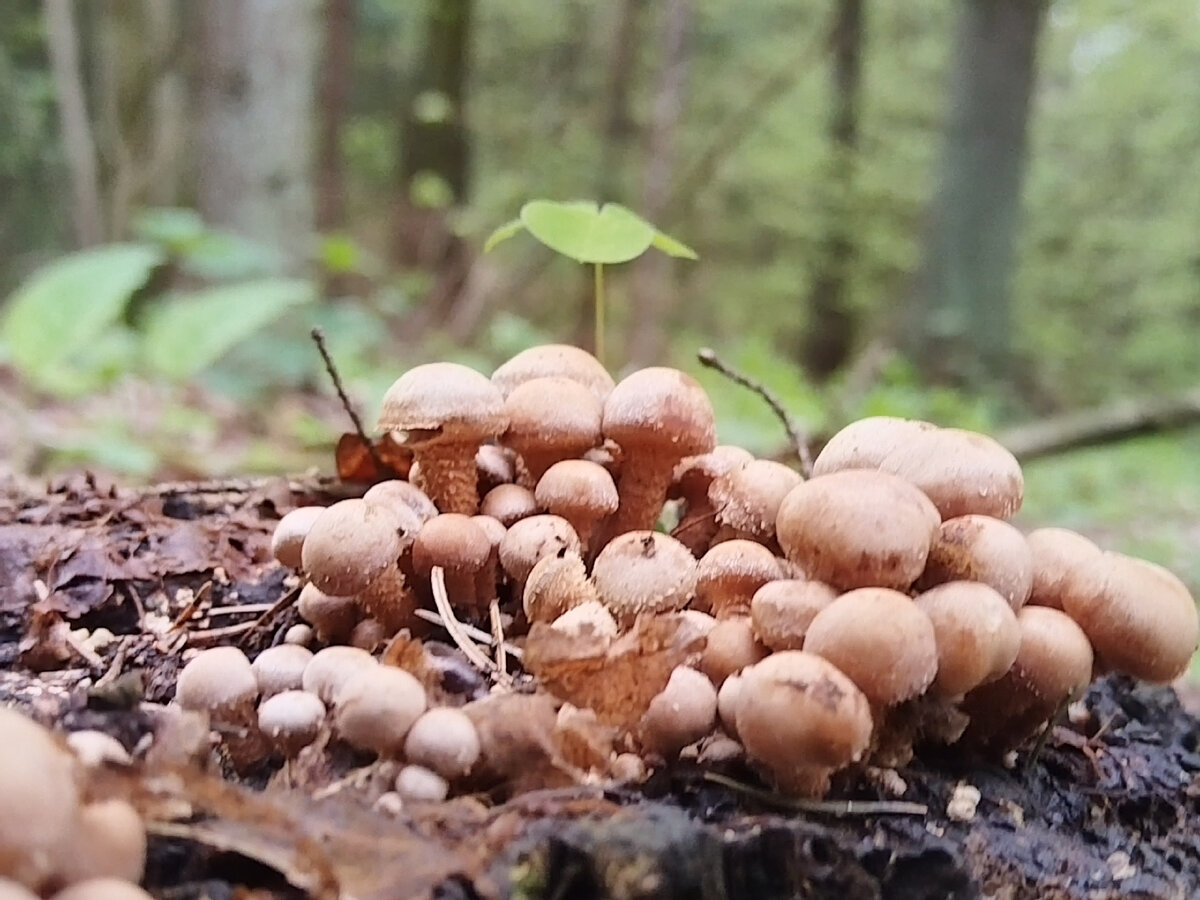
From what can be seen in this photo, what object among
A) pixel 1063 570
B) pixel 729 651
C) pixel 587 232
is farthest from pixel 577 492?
pixel 587 232

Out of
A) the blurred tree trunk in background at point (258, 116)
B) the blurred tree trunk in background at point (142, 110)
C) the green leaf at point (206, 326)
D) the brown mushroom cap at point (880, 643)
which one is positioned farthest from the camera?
the blurred tree trunk in background at point (142, 110)

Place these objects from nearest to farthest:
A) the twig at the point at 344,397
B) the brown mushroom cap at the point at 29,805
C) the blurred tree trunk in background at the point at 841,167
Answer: the brown mushroom cap at the point at 29,805 → the twig at the point at 344,397 → the blurred tree trunk in background at the point at 841,167

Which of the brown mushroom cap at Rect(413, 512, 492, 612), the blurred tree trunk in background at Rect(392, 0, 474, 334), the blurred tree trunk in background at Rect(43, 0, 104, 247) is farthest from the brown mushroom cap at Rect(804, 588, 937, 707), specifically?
the blurred tree trunk in background at Rect(392, 0, 474, 334)

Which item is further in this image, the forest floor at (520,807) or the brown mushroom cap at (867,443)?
the brown mushroom cap at (867,443)

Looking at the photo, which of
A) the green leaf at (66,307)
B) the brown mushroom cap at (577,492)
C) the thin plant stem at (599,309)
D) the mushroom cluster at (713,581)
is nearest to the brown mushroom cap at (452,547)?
the mushroom cluster at (713,581)

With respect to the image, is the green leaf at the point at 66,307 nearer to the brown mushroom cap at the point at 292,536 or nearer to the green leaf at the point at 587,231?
the green leaf at the point at 587,231

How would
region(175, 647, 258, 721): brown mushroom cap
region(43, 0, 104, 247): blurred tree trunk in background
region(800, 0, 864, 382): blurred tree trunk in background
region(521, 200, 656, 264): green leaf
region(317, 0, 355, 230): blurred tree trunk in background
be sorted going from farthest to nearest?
region(800, 0, 864, 382): blurred tree trunk in background, region(317, 0, 355, 230): blurred tree trunk in background, region(43, 0, 104, 247): blurred tree trunk in background, region(521, 200, 656, 264): green leaf, region(175, 647, 258, 721): brown mushroom cap

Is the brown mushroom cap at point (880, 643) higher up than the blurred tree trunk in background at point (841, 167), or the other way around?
the brown mushroom cap at point (880, 643)

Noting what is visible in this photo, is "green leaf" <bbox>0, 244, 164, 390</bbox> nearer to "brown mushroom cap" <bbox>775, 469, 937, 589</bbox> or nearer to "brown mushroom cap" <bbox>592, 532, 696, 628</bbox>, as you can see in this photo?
"brown mushroom cap" <bbox>592, 532, 696, 628</bbox>
